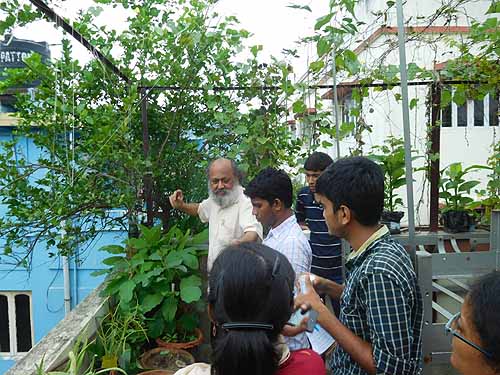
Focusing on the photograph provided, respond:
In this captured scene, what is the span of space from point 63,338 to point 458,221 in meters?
2.63

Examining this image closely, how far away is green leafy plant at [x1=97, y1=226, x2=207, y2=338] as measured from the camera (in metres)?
2.91

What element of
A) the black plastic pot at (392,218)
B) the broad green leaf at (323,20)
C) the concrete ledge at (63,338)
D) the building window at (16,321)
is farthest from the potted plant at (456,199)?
the building window at (16,321)

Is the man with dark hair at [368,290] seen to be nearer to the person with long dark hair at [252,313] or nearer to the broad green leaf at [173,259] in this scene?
the person with long dark hair at [252,313]

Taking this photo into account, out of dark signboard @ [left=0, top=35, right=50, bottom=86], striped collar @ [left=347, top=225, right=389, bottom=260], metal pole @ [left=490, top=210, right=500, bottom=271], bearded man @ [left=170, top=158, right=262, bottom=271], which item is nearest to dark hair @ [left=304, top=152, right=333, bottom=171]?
bearded man @ [left=170, top=158, right=262, bottom=271]

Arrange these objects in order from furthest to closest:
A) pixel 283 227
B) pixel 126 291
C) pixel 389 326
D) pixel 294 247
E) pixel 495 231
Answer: pixel 126 291, pixel 495 231, pixel 283 227, pixel 294 247, pixel 389 326

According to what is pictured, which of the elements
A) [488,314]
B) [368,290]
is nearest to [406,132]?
[368,290]

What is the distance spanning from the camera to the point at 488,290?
959 mm

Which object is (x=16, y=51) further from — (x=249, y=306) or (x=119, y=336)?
(x=249, y=306)

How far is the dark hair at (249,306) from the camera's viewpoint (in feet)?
3.25

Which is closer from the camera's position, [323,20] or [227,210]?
[323,20]

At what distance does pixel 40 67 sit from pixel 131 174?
3.23 ft

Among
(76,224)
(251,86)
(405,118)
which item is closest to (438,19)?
(251,86)

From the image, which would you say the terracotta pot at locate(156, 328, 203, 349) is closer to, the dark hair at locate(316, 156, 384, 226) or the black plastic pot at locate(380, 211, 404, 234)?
the black plastic pot at locate(380, 211, 404, 234)

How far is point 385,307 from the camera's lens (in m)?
1.25
